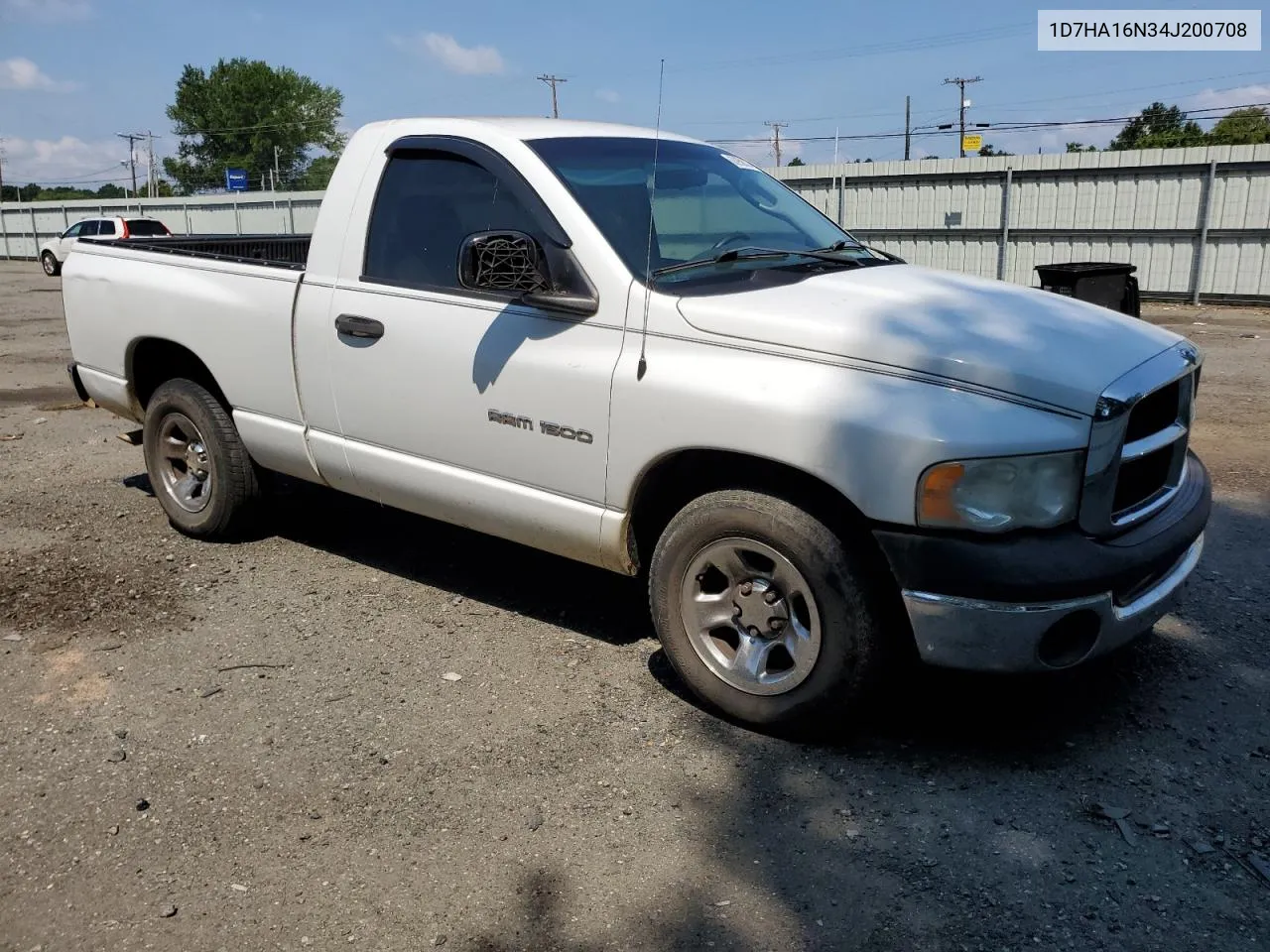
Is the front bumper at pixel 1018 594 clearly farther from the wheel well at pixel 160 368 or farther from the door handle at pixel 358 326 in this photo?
the wheel well at pixel 160 368

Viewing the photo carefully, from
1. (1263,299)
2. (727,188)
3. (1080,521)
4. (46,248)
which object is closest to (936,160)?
(1263,299)

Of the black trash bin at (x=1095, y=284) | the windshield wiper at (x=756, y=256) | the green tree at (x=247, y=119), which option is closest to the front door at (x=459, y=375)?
the windshield wiper at (x=756, y=256)

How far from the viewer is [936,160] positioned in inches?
771

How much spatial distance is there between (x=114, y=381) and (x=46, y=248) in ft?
97.6

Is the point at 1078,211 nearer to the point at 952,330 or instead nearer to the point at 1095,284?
the point at 1095,284

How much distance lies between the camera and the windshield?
3.84 m

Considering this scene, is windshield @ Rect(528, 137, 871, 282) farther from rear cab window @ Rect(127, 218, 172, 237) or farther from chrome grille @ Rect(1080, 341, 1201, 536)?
rear cab window @ Rect(127, 218, 172, 237)

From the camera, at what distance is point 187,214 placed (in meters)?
35.3

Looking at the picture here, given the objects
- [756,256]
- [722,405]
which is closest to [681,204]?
[756,256]

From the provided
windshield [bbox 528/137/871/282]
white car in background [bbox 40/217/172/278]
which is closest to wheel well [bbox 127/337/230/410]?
windshield [bbox 528/137/871/282]

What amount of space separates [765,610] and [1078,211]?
17.1 m

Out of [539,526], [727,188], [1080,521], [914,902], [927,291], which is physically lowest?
[914,902]

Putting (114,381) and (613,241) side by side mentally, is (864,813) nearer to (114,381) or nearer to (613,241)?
(613,241)

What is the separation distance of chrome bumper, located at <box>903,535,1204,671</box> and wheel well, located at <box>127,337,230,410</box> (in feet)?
12.1
